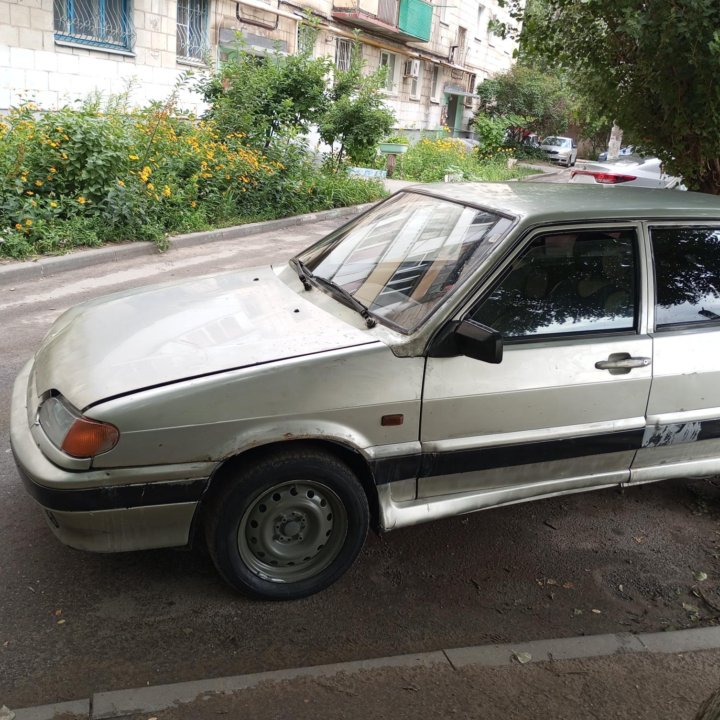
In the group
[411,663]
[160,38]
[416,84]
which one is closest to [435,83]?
[416,84]

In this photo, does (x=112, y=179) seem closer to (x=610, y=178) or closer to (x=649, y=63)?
(x=649, y=63)

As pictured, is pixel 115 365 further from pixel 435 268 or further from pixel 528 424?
pixel 528 424

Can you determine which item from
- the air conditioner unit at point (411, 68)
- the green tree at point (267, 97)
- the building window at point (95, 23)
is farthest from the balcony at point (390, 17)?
the green tree at point (267, 97)

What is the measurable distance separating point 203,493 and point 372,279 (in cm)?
130

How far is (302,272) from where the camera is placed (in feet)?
12.5

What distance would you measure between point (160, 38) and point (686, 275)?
15.0 m

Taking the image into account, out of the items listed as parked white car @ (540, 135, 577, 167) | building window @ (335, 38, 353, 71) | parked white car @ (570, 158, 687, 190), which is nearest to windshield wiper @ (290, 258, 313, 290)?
parked white car @ (570, 158, 687, 190)

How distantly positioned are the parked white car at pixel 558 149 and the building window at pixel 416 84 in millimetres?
7788

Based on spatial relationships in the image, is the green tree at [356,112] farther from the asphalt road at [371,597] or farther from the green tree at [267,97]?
the asphalt road at [371,597]

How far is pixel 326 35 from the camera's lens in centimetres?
2238

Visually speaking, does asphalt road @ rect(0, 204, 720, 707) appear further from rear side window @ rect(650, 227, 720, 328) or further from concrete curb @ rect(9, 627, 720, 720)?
rear side window @ rect(650, 227, 720, 328)

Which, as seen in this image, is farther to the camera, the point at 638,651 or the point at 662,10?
the point at 662,10

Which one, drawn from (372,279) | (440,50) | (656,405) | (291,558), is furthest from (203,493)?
(440,50)

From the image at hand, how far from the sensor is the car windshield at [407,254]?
315 centimetres
